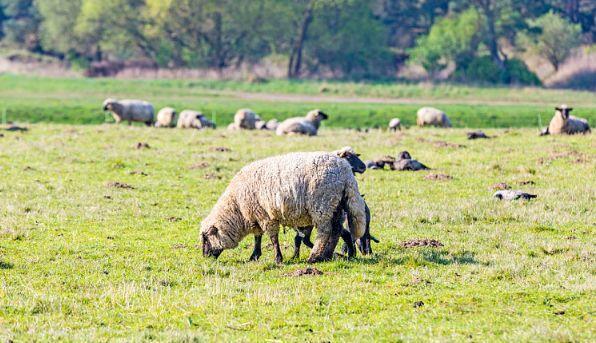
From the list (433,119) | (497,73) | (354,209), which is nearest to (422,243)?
(354,209)

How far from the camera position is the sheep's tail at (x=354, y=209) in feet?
51.6

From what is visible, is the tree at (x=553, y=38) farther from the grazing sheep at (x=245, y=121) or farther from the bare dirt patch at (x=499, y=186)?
the bare dirt patch at (x=499, y=186)

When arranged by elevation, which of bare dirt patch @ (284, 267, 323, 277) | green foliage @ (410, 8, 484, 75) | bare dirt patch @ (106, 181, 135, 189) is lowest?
bare dirt patch @ (106, 181, 135, 189)

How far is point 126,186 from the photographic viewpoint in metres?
24.9

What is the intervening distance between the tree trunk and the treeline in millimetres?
131

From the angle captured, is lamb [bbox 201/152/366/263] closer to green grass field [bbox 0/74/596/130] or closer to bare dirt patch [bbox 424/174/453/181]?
bare dirt patch [bbox 424/174/453/181]

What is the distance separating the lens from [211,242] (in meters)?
16.6

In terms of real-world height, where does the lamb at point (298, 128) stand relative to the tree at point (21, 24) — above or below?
below

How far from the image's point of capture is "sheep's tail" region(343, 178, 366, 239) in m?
15.7

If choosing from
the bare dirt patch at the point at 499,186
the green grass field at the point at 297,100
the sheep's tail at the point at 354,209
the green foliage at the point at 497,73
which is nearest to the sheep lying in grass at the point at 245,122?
the green grass field at the point at 297,100

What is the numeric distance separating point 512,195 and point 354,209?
26.4ft

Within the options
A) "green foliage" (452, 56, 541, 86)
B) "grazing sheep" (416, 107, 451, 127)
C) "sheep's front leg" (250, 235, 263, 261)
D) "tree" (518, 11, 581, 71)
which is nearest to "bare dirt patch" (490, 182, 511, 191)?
"sheep's front leg" (250, 235, 263, 261)

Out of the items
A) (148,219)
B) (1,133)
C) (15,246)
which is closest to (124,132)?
(1,133)

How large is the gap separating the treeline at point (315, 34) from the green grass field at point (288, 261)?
59821 millimetres
